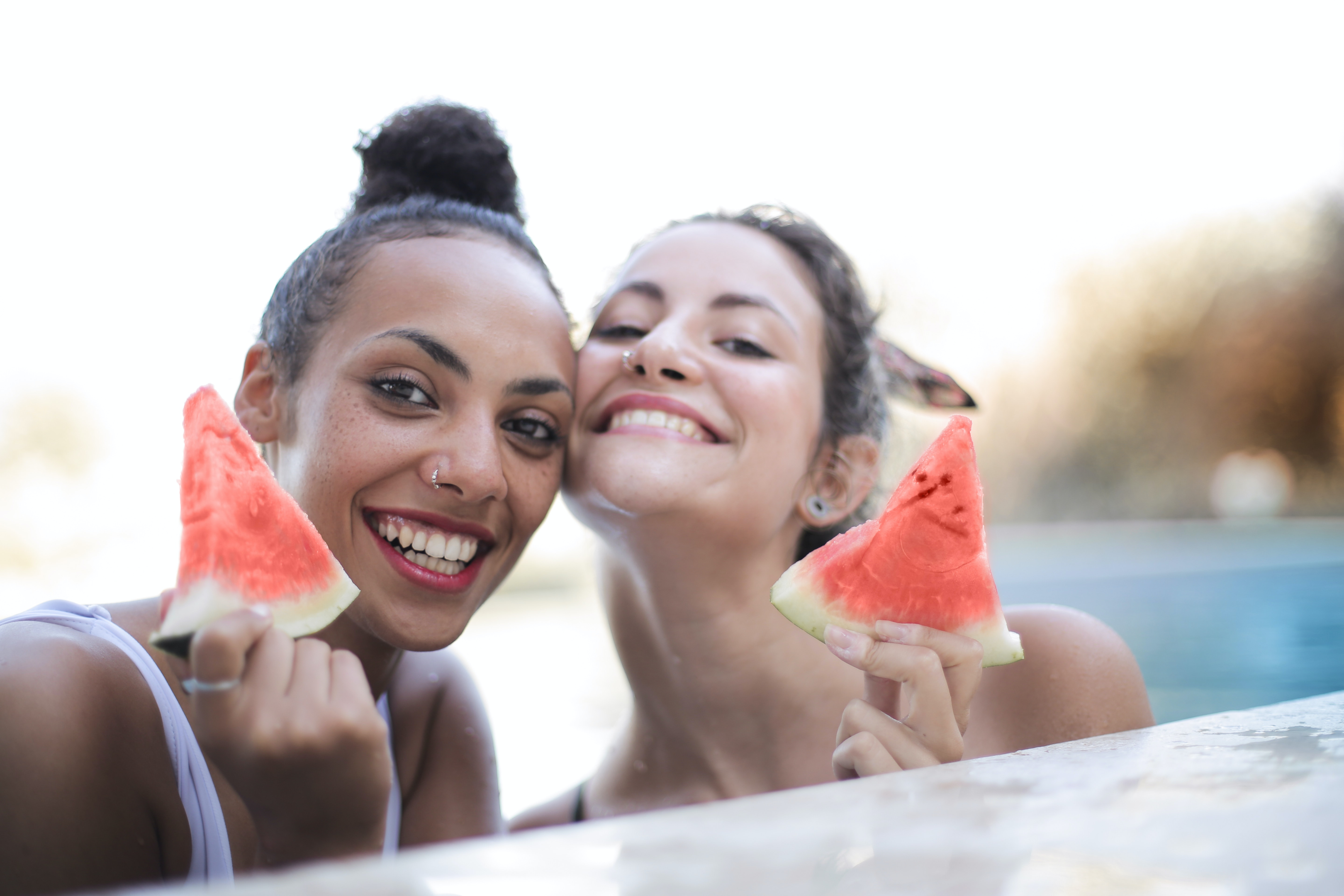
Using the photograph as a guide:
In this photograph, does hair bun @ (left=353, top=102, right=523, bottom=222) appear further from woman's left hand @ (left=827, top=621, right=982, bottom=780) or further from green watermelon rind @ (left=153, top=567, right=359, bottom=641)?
woman's left hand @ (left=827, top=621, right=982, bottom=780)

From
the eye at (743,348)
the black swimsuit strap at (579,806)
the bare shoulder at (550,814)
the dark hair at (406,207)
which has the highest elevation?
the dark hair at (406,207)

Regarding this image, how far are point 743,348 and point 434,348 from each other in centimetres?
99

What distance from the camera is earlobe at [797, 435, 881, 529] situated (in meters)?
2.99

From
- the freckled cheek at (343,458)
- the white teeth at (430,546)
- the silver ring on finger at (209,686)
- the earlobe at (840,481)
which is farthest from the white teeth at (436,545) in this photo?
the earlobe at (840,481)

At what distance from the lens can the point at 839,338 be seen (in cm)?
314

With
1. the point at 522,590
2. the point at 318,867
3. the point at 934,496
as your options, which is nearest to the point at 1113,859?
the point at 318,867

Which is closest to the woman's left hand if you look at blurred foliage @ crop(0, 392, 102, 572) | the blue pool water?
the blue pool water

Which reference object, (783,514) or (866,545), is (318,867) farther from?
(783,514)

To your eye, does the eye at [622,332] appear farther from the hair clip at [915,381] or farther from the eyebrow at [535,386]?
the hair clip at [915,381]

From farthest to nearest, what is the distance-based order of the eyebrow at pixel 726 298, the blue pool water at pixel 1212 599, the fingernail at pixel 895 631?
the blue pool water at pixel 1212 599, the eyebrow at pixel 726 298, the fingernail at pixel 895 631

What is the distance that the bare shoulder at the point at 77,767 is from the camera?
1639 mm

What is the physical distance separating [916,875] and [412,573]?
1628 millimetres

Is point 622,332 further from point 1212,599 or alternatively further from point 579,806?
point 1212,599

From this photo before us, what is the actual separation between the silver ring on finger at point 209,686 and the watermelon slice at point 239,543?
16cm
